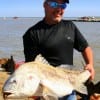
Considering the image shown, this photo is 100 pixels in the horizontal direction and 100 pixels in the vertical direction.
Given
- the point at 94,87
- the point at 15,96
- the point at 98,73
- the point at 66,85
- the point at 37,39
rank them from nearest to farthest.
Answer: the point at 15,96
the point at 66,85
the point at 37,39
the point at 94,87
the point at 98,73

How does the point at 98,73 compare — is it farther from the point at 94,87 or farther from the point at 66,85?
the point at 66,85

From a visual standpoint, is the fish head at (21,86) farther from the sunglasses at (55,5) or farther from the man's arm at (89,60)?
the sunglasses at (55,5)

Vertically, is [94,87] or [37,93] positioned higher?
[37,93]

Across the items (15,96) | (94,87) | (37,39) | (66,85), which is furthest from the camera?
(94,87)

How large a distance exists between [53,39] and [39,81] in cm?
Result: 90

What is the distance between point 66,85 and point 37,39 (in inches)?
32.7

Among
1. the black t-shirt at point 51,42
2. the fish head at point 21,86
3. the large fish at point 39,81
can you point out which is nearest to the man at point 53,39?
the black t-shirt at point 51,42

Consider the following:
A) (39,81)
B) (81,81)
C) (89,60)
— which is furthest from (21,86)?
(89,60)

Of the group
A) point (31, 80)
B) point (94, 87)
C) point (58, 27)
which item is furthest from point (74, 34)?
point (94, 87)

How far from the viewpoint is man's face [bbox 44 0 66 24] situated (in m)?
5.96

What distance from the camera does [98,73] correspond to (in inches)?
915

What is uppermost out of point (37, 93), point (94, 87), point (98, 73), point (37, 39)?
point (37, 39)

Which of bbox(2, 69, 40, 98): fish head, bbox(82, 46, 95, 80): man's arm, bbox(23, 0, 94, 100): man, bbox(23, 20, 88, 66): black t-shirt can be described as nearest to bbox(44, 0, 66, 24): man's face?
bbox(23, 0, 94, 100): man

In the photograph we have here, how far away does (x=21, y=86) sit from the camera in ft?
17.2
